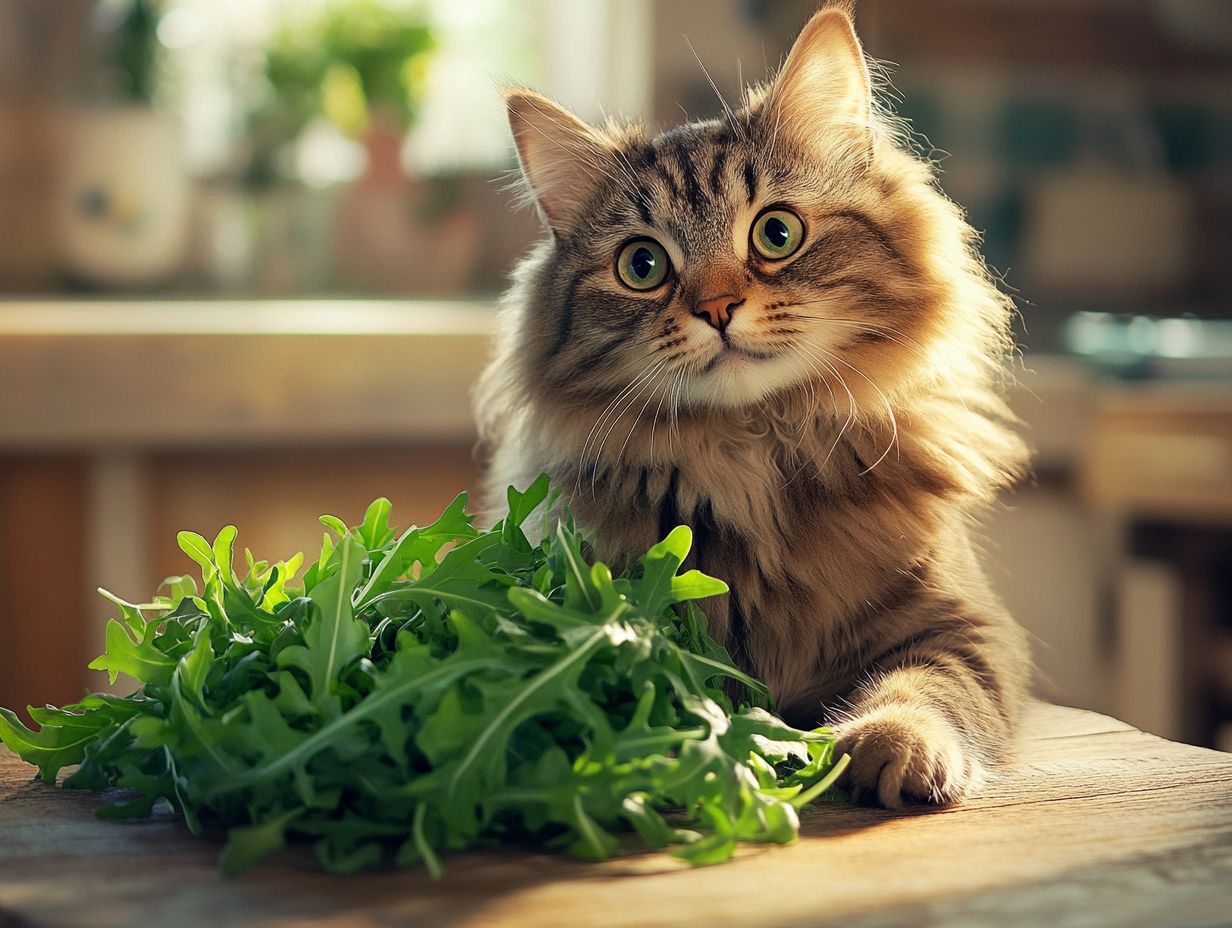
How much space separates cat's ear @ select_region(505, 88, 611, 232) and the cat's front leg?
2.03 feet

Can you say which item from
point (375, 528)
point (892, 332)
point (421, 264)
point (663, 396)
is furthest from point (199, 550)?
point (421, 264)

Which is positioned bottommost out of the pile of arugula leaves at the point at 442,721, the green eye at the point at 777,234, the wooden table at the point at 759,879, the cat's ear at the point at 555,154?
the wooden table at the point at 759,879

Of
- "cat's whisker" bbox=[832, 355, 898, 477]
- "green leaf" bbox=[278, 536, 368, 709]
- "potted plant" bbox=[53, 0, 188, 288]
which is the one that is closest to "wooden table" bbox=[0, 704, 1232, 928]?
"green leaf" bbox=[278, 536, 368, 709]

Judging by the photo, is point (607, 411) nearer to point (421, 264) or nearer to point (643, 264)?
point (643, 264)

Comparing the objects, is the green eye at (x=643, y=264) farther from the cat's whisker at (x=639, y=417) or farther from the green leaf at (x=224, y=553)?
the green leaf at (x=224, y=553)

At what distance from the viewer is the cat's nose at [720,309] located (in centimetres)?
126

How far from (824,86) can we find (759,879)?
879 mm

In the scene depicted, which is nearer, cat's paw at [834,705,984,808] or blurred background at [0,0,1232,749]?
cat's paw at [834,705,984,808]

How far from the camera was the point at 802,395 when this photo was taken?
4.32 ft

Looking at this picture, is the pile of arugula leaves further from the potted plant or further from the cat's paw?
the potted plant

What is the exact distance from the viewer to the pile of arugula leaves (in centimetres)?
87

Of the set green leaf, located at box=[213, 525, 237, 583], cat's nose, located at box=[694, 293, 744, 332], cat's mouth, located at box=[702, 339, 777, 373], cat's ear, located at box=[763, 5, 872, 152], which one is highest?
cat's ear, located at box=[763, 5, 872, 152]

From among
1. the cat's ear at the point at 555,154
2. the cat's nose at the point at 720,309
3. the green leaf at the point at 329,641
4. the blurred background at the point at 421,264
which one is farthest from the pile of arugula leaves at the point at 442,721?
the blurred background at the point at 421,264

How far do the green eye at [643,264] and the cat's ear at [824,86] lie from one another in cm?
18
